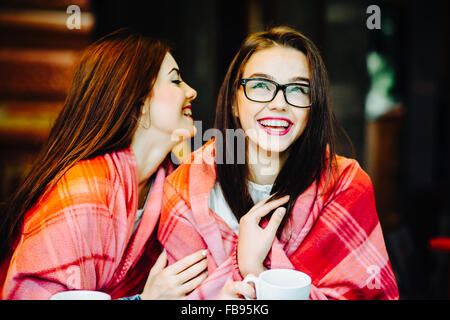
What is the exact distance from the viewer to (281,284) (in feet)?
3.26

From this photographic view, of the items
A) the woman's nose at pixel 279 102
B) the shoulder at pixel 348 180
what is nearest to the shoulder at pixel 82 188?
the woman's nose at pixel 279 102

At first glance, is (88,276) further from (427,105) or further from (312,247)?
(427,105)

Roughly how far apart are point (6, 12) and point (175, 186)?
94cm

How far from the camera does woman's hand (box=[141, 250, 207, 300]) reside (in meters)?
1.09

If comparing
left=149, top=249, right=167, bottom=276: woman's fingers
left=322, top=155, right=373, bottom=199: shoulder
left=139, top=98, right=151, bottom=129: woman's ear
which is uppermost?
left=139, top=98, right=151, bottom=129: woman's ear

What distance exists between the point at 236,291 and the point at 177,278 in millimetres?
175

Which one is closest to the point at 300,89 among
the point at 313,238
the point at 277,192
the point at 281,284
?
the point at 277,192

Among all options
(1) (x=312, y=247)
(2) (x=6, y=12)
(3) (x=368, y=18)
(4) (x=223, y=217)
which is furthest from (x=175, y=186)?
(2) (x=6, y=12)

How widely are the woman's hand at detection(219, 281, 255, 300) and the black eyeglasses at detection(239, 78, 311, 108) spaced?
49cm

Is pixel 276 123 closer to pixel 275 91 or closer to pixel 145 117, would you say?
pixel 275 91

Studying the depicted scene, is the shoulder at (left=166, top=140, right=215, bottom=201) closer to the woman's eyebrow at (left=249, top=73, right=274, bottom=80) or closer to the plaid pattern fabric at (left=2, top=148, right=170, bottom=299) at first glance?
the plaid pattern fabric at (left=2, top=148, right=170, bottom=299)

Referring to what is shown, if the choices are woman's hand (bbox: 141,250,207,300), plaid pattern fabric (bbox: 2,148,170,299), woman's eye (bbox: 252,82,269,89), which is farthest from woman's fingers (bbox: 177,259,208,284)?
woman's eye (bbox: 252,82,269,89)

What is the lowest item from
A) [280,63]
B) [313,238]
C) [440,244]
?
[440,244]
